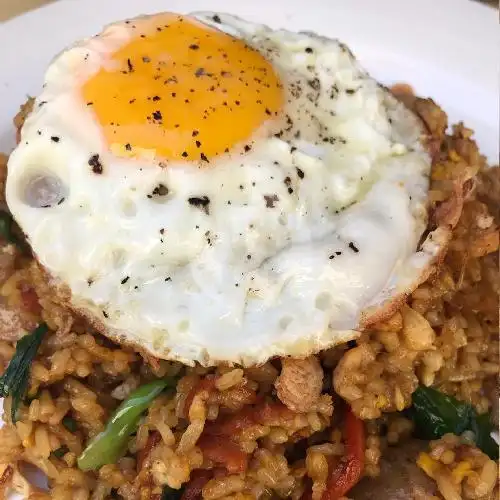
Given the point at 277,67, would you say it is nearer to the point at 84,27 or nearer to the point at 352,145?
the point at 352,145

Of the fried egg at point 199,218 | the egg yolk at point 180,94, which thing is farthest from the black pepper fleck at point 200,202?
the egg yolk at point 180,94

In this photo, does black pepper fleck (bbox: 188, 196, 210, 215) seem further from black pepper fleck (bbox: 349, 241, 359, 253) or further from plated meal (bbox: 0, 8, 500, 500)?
black pepper fleck (bbox: 349, 241, 359, 253)

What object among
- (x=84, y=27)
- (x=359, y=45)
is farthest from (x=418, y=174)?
(x=84, y=27)

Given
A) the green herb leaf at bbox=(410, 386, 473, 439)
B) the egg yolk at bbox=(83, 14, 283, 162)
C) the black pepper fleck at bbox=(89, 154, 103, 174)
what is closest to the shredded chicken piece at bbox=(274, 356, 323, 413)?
the green herb leaf at bbox=(410, 386, 473, 439)

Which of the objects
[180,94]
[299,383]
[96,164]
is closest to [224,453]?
[299,383]

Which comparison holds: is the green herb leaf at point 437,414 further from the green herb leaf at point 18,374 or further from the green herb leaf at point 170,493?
the green herb leaf at point 18,374
